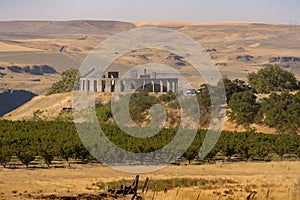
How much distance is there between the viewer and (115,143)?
43531mm

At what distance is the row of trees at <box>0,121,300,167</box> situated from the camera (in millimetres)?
39781

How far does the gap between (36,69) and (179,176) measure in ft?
499

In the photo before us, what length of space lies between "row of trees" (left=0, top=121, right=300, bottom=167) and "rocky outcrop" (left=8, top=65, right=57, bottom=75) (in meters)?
124

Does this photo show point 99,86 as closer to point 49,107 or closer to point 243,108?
point 49,107

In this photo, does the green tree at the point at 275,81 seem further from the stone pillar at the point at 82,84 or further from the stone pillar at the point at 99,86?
the stone pillar at the point at 82,84

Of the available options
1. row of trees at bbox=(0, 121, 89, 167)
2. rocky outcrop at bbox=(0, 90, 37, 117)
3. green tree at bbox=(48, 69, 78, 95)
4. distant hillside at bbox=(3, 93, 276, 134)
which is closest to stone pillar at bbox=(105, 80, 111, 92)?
distant hillside at bbox=(3, 93, 276, 134)

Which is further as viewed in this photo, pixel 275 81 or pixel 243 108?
pixel 275 81

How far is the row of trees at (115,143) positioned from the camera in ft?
131

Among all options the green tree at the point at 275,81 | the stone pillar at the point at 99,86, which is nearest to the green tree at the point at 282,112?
the green tree at the point at 275,81

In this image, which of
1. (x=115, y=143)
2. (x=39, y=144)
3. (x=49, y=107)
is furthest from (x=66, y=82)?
(x=39, y=144)

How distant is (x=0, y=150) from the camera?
39344 mm

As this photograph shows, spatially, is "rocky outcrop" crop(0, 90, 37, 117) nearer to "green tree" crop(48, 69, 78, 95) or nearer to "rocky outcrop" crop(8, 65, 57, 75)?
"green tree" crop(48, 69, 78, 95)

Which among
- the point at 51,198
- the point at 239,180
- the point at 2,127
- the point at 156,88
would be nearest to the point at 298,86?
the point at 156,88

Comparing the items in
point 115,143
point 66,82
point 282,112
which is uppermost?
point 66,82
